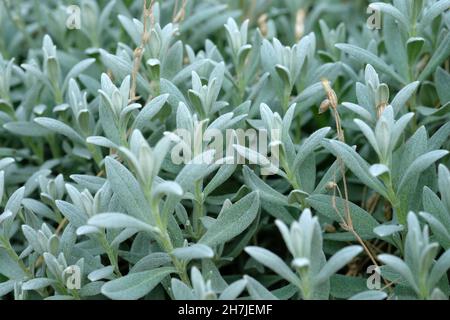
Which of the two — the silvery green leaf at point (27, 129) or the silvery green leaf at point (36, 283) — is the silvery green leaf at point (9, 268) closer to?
the silvery green leaf at point (36, 283)

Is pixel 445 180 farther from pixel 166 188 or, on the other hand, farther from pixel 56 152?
pixel 56 152

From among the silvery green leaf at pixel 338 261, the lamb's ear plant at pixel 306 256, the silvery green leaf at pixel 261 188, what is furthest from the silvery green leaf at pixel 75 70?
the silvery green leaf at pixel 338 261

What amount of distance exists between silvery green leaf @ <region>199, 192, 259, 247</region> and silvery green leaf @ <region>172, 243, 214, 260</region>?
81mm

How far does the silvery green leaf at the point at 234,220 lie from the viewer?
58.1 inches

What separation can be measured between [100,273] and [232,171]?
0.37m

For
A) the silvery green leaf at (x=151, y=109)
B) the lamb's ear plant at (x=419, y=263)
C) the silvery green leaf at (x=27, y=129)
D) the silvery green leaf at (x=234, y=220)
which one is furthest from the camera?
the silvery green leaf at (x=27, y=129)

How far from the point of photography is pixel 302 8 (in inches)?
98.7

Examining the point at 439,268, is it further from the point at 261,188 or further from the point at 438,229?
the point at 261,188

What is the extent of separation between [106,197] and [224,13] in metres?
1.12

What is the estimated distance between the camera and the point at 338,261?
1.28 meters

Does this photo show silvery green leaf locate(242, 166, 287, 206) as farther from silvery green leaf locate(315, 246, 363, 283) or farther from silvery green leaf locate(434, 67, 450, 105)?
silvery green leaf locate(434, 67, 450, 105)

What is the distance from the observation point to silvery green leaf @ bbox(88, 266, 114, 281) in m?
1.44

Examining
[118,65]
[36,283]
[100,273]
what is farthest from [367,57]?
[36,283]

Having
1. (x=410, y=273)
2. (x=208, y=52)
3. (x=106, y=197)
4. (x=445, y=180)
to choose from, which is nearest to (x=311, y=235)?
(x=410, y=273)
